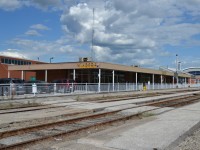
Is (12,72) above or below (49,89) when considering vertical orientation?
above

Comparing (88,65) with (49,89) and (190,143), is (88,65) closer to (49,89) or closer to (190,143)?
(49,89)

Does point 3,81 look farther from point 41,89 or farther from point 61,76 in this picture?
point 61,76

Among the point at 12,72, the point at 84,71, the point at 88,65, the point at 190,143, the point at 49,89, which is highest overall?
the point at 88,65

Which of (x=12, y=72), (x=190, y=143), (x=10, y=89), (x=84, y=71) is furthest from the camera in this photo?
(x=12, y=72)

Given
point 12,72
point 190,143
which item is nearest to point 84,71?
point 12,72

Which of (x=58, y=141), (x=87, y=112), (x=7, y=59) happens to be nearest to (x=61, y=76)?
(x=7, y=59)

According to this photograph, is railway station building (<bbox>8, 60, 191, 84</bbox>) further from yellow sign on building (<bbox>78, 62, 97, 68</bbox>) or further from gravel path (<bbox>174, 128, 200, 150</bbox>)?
gravel path (<bbox>174, 128, 200, 150</bbox>)

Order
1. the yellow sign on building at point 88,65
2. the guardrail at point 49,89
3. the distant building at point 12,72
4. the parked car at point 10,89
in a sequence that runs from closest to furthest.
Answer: the parked car at point 10,89 → the guardrail at point 49,89 → the yellow sign on building at point 88,65 → the distant building at point 12,72

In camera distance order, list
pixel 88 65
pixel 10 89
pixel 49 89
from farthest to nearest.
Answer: pixel 88 65
pixel 49 89
pixel 10 89

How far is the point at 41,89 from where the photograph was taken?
105 feet

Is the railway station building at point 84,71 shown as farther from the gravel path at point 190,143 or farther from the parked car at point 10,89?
the gravel path at point 190,143

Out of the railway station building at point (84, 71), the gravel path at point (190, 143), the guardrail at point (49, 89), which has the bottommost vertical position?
the gravel path at point (190, 143)

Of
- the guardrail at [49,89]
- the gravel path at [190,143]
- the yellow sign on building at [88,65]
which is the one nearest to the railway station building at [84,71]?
the yellow sign on building at [88,65]

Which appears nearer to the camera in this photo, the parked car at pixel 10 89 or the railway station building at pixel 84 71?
the parked car at pixel 10 89
